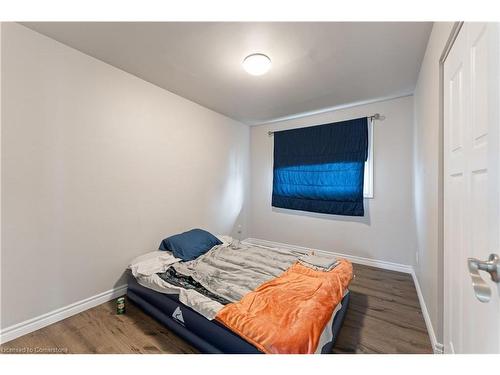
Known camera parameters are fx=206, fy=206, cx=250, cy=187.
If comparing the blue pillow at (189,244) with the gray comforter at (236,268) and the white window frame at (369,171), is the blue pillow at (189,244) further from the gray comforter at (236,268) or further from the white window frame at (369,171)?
the white window frame at (369,171)

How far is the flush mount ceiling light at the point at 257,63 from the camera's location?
1.87 metres

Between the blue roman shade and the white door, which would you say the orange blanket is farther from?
the blue roman shade

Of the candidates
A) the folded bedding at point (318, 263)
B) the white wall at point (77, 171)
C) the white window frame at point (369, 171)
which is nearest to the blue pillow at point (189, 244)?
the white wall at point (77, 171)

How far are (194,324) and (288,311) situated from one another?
2.21 feet

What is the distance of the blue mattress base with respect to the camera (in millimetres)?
1277

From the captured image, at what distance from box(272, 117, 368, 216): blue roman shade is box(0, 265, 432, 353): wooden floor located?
1404mm

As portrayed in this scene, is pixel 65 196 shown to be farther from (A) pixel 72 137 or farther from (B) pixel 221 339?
(B) pixel 221 339

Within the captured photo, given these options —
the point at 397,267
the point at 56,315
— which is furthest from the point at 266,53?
the point at 397,267

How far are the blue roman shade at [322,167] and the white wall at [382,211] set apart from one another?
0.55 feet

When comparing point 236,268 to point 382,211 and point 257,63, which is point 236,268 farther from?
point 382,211

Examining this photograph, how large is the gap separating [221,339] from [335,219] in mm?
2569
